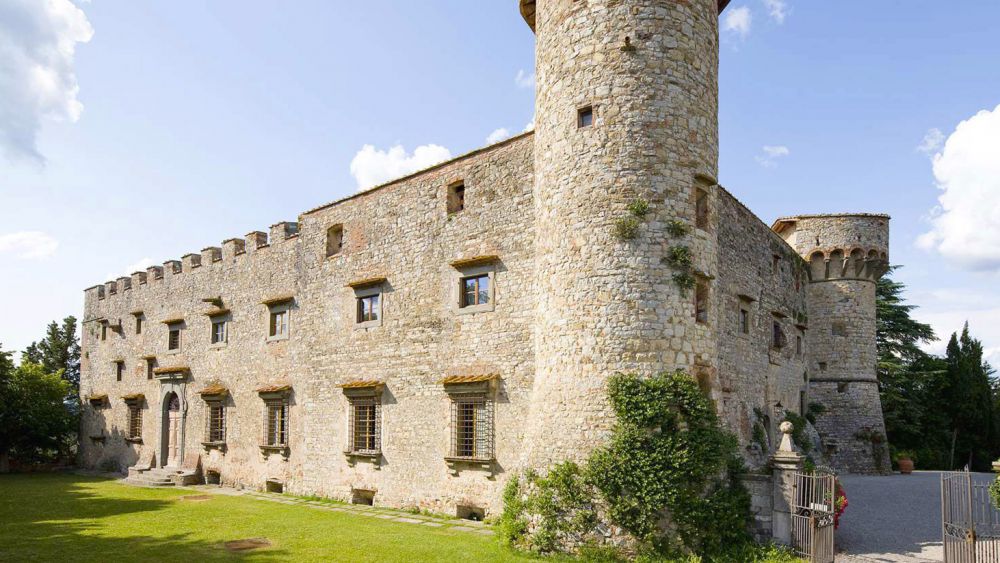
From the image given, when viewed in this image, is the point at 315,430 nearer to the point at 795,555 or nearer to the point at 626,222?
the point at 626,222

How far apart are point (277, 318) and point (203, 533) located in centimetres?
915

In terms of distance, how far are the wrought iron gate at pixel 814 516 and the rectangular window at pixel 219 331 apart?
64.5 feet

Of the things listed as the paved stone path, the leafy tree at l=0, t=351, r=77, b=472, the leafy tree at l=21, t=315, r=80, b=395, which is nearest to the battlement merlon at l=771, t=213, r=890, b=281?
the paved stone path

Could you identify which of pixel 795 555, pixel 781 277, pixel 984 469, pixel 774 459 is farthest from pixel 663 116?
pixel 984 469

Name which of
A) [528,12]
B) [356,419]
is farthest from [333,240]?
[528,12]

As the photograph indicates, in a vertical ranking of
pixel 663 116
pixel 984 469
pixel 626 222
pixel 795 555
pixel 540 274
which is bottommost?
pixel 984 469

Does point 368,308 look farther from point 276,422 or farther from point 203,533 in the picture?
point 203,533

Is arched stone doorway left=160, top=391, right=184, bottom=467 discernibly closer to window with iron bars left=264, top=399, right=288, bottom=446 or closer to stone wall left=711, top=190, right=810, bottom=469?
window with iron bars left=264, top=399, right=288, bottom=446

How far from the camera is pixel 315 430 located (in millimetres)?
19922

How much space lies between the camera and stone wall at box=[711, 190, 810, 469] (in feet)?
59.1

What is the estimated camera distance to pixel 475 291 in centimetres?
1627

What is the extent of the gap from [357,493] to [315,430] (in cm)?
254

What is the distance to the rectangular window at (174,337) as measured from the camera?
1049 inches

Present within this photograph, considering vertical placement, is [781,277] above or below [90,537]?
above
